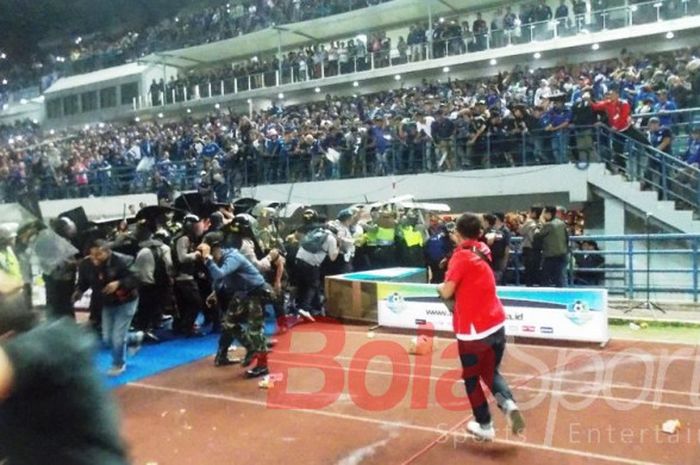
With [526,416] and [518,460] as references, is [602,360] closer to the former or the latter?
[526,416]

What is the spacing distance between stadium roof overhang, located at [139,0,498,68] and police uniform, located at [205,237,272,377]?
70.9 ft

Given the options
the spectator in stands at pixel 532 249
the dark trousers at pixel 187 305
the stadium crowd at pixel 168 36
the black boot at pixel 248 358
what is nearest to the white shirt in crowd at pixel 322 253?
the dark trousers at pixel 187 305

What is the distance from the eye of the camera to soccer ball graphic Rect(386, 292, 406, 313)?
9969 mm

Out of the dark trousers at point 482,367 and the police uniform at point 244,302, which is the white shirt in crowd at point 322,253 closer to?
the police uniform at point 244,302

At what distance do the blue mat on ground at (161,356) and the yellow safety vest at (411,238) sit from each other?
3.26m

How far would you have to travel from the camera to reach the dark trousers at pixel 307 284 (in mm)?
10656

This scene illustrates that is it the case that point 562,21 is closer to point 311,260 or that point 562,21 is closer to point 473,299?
point 311,260

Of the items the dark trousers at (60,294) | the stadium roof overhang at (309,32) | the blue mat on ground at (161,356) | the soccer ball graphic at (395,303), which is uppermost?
the stadium roof overhang at (309,32)

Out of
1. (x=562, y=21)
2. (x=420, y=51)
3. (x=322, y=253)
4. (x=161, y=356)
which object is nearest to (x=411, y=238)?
(x=322, y=253)

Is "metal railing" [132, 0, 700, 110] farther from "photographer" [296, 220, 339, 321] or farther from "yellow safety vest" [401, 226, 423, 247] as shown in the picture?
"photographer" [296, 220, 339, 321]

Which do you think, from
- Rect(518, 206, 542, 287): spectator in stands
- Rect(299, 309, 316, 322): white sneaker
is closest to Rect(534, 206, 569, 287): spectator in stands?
Rect(518, 206, 542, 287): spectator in stands

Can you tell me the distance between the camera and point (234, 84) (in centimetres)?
3114

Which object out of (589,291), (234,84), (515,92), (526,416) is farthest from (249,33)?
(526,416)

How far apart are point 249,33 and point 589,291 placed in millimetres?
27397
